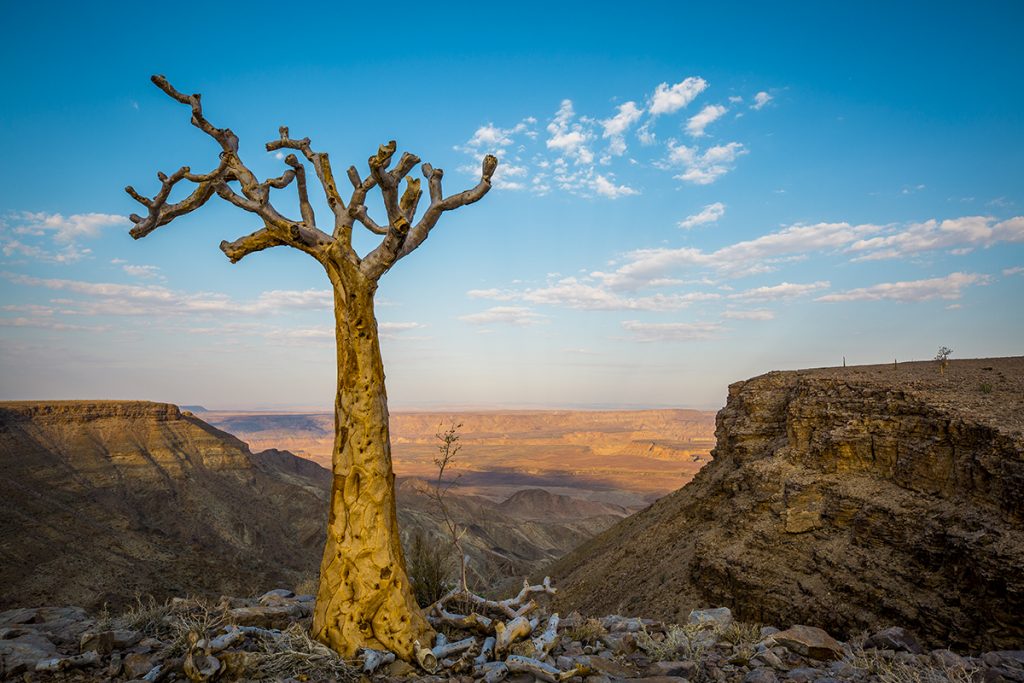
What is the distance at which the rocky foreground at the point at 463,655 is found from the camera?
4.60 metres

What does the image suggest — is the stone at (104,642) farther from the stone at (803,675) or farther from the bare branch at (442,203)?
the stone at (803,675)

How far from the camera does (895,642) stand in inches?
243

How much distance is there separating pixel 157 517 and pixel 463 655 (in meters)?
35.6

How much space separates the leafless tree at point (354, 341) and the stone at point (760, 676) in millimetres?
3096

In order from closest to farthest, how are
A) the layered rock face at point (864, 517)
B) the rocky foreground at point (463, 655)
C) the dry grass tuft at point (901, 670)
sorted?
the dry grass tuft at point (901, 670)
the rocky foreground at point (463, 655)
the layered rock face at point (864, 517)

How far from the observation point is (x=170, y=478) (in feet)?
121

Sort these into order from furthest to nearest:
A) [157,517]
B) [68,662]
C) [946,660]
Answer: [157,517] → [946,660] → [68,662]

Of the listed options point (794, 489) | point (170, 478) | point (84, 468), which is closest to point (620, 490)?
point (170, 478)

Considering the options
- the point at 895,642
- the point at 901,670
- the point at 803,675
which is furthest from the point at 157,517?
the point at 901,670

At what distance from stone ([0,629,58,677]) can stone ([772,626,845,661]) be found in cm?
722

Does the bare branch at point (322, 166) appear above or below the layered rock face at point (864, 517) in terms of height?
above

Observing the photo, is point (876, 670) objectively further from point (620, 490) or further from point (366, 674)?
point (620, 490)

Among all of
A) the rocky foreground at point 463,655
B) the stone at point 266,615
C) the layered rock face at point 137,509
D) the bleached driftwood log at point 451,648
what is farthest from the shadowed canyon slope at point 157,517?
the bleached driftwood log at point 451,648

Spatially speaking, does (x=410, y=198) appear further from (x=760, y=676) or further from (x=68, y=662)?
(x=760, y=676)
